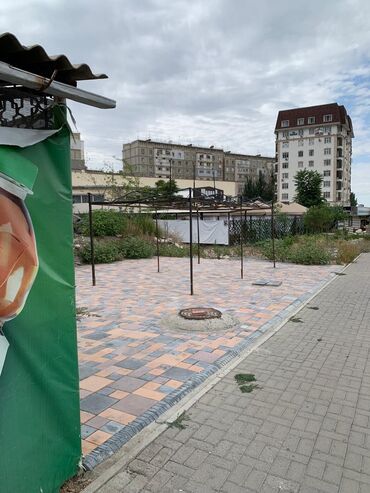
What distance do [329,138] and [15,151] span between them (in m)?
89.1

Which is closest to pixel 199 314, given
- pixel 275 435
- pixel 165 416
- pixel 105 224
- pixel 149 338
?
pixel 149 338

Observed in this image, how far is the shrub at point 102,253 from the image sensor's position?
14.6 meters

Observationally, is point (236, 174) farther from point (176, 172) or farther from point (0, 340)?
point (0, 340)

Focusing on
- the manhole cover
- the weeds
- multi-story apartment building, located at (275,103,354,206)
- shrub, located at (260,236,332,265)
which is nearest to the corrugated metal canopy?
the weeds

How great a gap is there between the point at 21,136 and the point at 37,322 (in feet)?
3.33

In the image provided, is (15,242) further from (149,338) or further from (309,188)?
(309,188)

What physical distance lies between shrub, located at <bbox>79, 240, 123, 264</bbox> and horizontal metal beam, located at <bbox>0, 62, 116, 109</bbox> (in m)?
12.5

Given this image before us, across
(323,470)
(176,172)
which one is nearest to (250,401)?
(323,470)

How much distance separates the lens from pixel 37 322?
2.19m

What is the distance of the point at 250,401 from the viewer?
380cm

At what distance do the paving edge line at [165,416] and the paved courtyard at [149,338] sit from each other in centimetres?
3

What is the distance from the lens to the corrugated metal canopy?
1.99 m

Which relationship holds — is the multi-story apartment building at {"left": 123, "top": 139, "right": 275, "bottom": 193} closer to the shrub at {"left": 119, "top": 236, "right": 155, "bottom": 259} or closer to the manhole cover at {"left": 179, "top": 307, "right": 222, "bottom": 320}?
the shrub at {"left": 119, "top": 236, "right": 155, "bottom": 259}

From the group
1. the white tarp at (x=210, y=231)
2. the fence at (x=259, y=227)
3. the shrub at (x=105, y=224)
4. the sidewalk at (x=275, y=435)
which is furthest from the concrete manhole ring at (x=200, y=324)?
the white tarp at (x=210, y=231)
